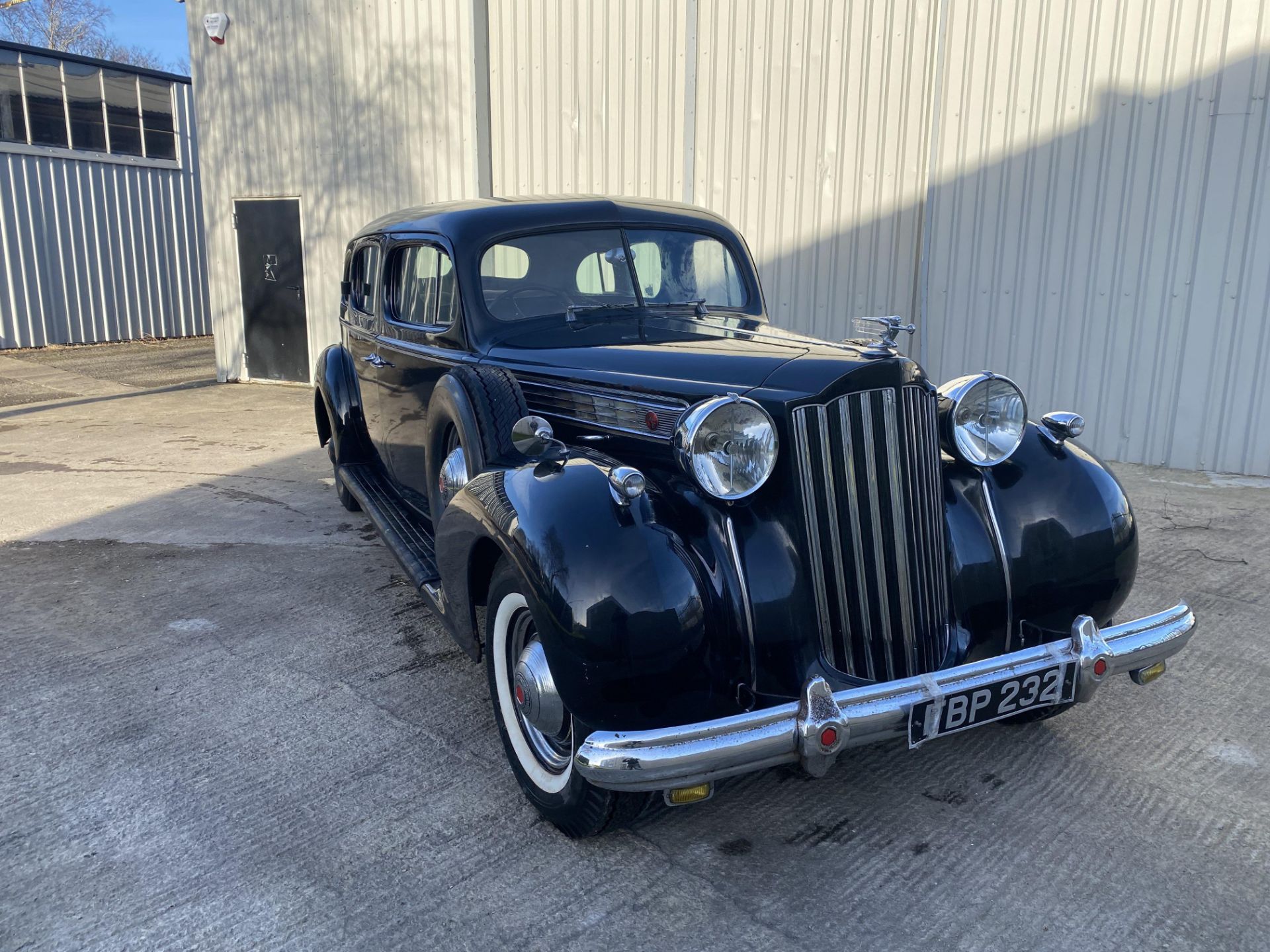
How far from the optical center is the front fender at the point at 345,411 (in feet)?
17.2

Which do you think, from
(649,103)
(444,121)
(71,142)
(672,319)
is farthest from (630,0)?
(71,142)

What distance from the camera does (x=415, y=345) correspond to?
407 centimetres

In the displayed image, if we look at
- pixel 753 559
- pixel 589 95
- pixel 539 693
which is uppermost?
pixel 589 95

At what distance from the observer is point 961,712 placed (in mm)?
2266

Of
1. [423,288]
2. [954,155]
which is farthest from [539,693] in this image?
[954,155]

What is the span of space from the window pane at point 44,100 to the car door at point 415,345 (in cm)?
1276

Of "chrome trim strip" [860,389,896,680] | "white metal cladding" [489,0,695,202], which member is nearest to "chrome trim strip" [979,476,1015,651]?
"chrome trim strip" [860,389,896,680]

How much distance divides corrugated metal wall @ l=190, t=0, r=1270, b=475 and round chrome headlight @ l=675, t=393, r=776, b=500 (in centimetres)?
510

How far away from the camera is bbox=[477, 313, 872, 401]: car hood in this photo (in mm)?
2568

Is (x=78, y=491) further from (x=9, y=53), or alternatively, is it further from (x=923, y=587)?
(x=9, y=53)

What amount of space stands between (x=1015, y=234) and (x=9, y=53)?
1445 cm

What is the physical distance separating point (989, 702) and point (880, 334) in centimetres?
107

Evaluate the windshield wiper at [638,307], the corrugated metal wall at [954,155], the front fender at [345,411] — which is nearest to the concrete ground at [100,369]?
the corrugated metal wall at [954,155]

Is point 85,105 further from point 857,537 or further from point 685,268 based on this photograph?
point 857,537
